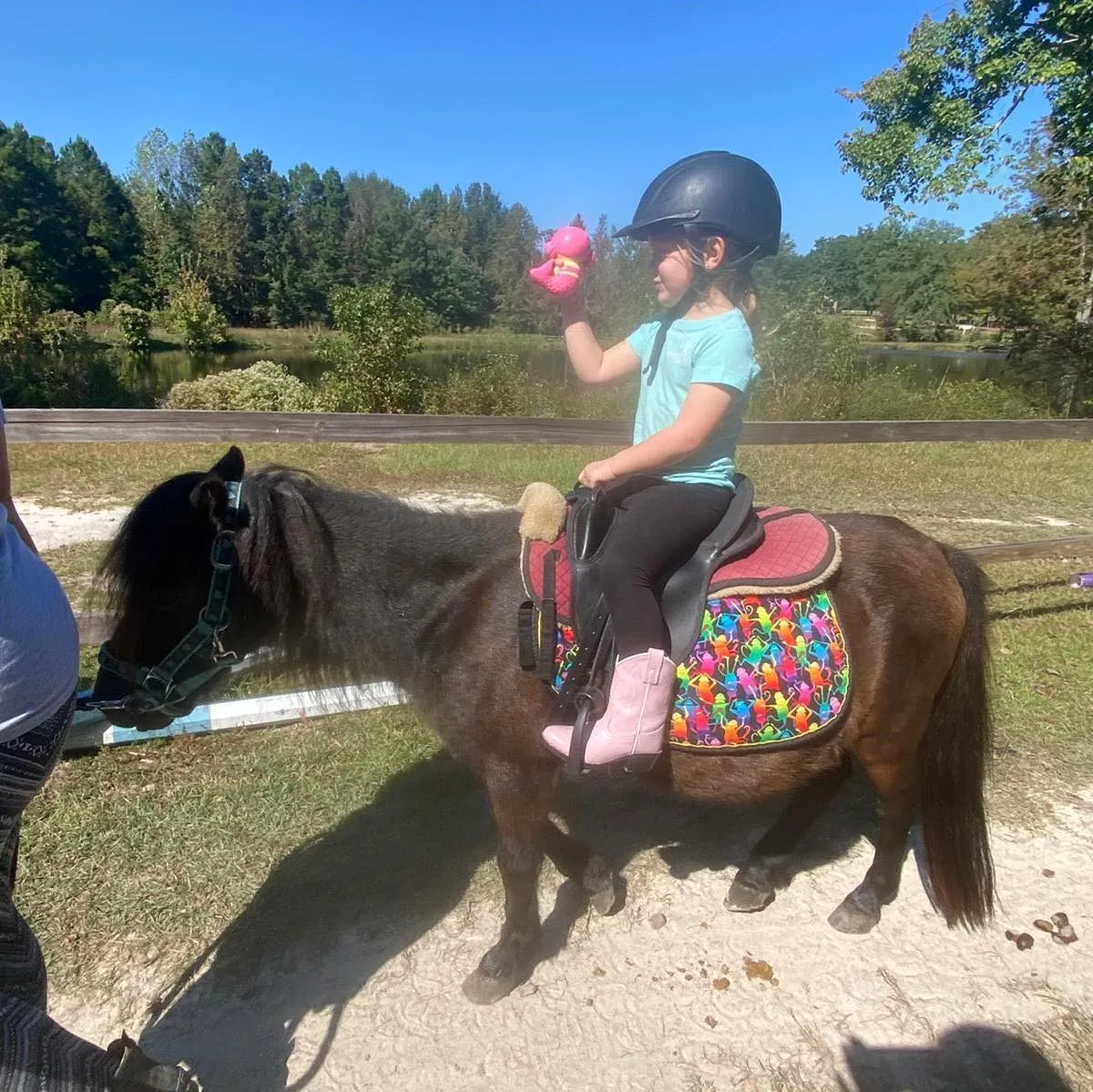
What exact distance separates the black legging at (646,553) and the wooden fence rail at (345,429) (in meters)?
8.17

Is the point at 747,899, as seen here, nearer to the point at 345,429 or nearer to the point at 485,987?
the point at 485,987

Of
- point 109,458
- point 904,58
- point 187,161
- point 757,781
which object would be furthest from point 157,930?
point 187,161

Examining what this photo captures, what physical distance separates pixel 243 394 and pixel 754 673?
45.8ft

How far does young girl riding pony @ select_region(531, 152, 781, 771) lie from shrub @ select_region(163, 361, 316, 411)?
1286 cm

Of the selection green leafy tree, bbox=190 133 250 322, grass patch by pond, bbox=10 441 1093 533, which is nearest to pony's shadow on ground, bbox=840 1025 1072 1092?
grass patch by pond, bbox=10 441 1093 533

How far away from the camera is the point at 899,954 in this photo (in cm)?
281

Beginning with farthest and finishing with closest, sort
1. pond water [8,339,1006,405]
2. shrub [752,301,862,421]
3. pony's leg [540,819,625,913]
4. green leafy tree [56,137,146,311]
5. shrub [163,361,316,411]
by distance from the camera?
green leafy tree [56,137,146,311] → pond water [8,339,1006,405] → shrub [752,301,862,421] → shrub [163,361,316,411] → pony's leg [540,819,625,913]

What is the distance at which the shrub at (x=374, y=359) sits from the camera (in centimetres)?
1398

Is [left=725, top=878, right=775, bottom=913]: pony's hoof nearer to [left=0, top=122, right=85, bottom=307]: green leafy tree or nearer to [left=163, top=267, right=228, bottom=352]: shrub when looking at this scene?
[left=163, top=267, right=228, bottom=352]: shrub

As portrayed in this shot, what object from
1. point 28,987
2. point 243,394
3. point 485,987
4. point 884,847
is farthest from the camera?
point 243,394

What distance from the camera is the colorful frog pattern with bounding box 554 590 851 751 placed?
7.93ft

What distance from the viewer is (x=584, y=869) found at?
300 cm

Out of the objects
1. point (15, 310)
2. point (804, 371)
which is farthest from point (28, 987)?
point (15, 310)

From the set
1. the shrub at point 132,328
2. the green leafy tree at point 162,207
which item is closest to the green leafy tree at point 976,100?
the shrub at point 132,328
